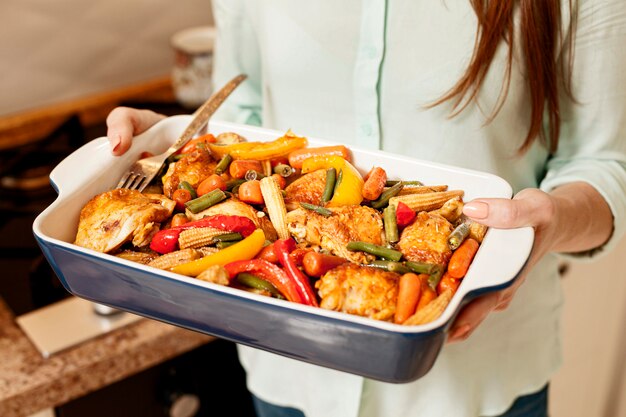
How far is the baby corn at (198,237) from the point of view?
2.82 feet

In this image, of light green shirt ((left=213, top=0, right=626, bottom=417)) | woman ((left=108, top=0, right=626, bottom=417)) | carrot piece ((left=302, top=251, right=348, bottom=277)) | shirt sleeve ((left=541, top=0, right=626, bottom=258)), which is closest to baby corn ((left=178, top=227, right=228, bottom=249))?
carrot piece ((left=302, top=251, right=348, bottom=277))

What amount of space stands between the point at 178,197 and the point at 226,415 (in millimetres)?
960

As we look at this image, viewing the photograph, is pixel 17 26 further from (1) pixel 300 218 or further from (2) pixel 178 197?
(1) pixel 300 218

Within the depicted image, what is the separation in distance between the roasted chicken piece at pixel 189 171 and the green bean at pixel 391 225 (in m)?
0.25

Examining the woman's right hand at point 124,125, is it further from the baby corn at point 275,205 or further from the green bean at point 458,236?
the green bean at point 458,236

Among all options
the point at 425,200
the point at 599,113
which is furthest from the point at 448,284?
the point at 599,113

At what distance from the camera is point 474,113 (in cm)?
113

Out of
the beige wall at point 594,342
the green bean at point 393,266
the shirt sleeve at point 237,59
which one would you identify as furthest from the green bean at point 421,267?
the beige wall at point 594,342

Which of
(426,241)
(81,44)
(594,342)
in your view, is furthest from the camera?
(594,342)

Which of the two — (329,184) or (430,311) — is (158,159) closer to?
(329,184)

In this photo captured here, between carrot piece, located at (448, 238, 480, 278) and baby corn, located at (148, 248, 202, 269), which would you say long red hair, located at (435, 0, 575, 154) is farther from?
baby corn, located at (148, 248, 202, 269)

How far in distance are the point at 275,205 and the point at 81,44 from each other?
4.49 feet

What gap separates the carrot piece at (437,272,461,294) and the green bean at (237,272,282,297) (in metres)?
0.18

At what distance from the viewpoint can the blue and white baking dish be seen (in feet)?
2.40
